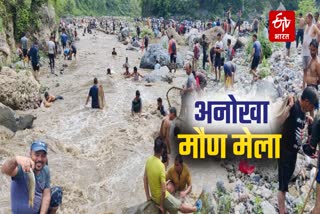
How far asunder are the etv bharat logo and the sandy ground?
3.94m

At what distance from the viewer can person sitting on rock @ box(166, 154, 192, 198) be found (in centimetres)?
638

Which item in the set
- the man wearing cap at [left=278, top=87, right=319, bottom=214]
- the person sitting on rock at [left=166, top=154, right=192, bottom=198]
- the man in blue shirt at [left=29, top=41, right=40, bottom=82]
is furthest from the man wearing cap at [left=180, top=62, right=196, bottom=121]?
the man in blue shirt at [left=29, top=41, right=40, bottom=82]

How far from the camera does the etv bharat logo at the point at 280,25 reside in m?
14.8

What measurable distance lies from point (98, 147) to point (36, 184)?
589 centimetres

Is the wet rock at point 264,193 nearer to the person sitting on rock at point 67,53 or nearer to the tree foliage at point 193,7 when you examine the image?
the person sitting on rock at point 67,53

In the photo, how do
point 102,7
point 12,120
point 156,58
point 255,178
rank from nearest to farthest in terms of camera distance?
point 255,178 < point 12,120 < point 156,58 < point 102,7

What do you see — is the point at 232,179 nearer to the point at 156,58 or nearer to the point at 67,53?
the point at 156,58

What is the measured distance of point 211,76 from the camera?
15820 millimetres

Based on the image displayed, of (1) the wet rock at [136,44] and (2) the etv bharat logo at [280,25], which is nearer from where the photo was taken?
(2) the etv bharat logo at [280,25]

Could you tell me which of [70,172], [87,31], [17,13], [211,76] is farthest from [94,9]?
[70,172]

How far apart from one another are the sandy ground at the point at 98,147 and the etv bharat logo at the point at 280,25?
394 cm

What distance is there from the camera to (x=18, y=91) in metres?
13.0

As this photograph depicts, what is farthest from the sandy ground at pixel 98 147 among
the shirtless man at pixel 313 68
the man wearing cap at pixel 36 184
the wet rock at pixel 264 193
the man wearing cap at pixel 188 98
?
the man wearing cap at pixel 36 184

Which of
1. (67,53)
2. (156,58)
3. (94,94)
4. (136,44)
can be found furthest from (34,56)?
(136,44)
